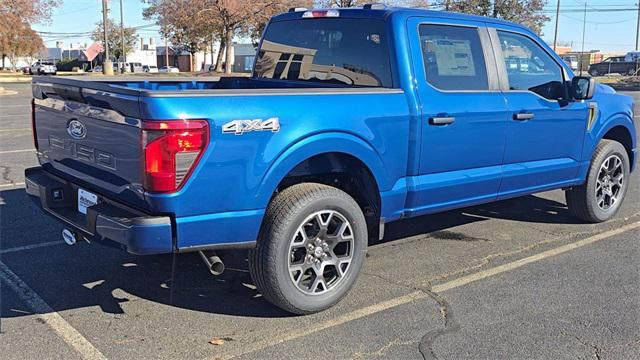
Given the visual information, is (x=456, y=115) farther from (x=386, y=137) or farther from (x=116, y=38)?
(x=116, y=38)

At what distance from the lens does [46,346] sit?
3557 mm

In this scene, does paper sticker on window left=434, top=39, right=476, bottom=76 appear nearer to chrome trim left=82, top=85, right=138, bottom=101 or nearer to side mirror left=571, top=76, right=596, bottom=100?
side mirror left=571, top=76, right=596, bottom=100

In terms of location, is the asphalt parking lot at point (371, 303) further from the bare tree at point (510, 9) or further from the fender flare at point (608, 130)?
the bare tree at point (510, 9)

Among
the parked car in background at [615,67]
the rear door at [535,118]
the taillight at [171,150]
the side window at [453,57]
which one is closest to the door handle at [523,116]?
the rear door at [535,118]

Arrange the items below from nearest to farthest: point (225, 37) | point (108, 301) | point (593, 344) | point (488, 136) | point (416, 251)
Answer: point (593, 344) → point (108, 301) → point (488, 136) → point (416, 251) → point (225, 37)

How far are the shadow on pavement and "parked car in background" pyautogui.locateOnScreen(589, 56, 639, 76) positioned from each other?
193 ft

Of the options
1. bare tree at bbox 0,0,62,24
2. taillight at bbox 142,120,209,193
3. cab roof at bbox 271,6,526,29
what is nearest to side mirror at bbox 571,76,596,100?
cab roof at bbox 271,6,526,29

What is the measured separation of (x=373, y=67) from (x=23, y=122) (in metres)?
12.2

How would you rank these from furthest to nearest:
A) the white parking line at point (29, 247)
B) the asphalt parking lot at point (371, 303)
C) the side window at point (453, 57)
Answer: the white parking line at point (29, 247) < the side window at point (453, 57) < the asphalt parking lot at point (371, 303)

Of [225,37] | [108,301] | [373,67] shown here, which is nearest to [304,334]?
[108,301]

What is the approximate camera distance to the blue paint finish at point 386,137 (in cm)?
348

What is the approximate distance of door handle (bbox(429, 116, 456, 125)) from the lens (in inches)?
179

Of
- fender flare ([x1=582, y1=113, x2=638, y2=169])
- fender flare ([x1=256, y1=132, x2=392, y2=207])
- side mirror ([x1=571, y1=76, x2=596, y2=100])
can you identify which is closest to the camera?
fender flare ([x1=256, y1=132, x2=392, y2=207])

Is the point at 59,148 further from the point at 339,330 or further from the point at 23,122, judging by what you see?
the point at 23,122
